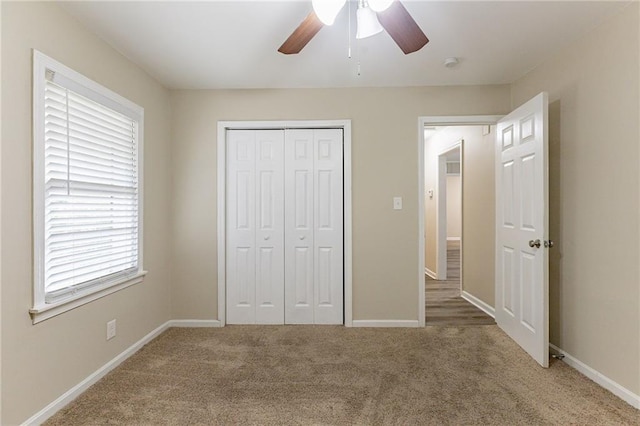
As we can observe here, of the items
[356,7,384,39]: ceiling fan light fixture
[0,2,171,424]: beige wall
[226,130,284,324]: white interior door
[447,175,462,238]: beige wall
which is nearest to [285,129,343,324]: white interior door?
[226,130,284,324]: white interior door

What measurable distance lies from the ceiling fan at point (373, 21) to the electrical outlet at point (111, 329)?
226cm

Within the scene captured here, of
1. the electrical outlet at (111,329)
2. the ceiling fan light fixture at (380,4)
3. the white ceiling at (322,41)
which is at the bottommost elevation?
the electrical outlet at (111,329)

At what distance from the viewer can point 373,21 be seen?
1.72 meters

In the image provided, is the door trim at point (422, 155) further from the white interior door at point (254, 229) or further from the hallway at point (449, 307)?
the white interior door at point (254, 229)

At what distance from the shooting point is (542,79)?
2.72m

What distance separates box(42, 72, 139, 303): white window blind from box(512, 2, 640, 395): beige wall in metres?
3.35

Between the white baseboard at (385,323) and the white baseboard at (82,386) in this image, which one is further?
the white baseboard at (385,323)

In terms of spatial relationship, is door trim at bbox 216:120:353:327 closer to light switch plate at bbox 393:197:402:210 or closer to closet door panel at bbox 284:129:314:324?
closet door panel at bbox 284:129:314:324

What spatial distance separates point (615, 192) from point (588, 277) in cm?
61

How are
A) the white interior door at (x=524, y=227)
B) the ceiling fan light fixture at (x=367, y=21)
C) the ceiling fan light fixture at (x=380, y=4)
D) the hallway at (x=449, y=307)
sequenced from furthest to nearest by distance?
the hallway at (x=449, y=307) → the white interior door at (x=524, y=227) → the ceiling fan light fixture at (x=367, y=21) → the ceiling fan light fixture at (x=380, y=4)

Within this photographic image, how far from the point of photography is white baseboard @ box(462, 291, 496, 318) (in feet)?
11.8

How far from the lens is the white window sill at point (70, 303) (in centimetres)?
176

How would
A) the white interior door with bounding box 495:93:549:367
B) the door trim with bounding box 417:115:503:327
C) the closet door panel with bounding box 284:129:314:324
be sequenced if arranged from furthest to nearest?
1. the closet door panel with bounding box 284:129:314:324
2. the door trim with bounding box 417:115:503:327
3. the white interior door with bounding box 495:93:549:367

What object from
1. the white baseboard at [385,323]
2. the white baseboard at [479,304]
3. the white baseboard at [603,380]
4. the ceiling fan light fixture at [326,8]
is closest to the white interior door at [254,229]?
the white baseboard at [385,323]
